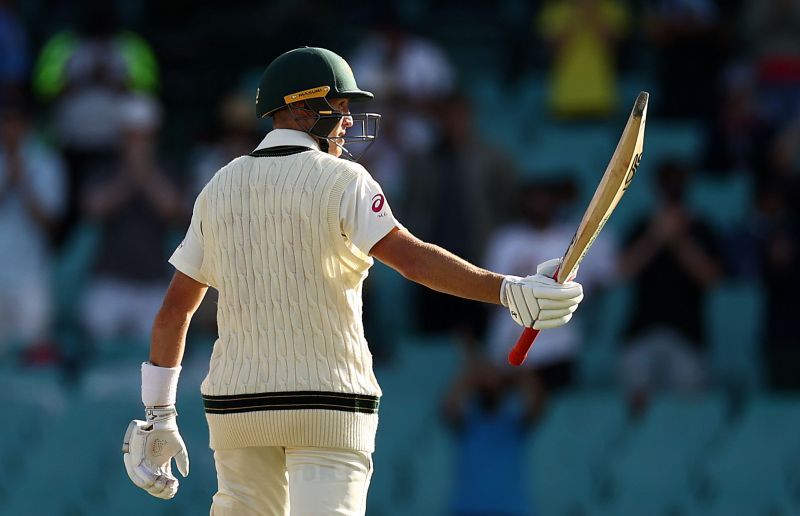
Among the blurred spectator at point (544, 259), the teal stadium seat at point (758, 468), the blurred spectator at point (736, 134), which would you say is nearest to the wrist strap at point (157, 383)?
the blurred spectator at point (544, 259)

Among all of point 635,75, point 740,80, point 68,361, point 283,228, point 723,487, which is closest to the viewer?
point 283,228

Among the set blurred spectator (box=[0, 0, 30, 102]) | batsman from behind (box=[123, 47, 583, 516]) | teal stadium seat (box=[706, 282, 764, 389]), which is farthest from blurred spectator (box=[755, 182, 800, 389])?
blurred spectator (box=[0, 0, 30, 102])

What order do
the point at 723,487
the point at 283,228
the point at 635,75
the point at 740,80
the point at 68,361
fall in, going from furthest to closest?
the point at 635,75
the point at 740,80
the point at 68,361
the point at 723,487
the point at 283,228

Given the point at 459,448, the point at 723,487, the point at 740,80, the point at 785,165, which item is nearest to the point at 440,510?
the point at 459,448

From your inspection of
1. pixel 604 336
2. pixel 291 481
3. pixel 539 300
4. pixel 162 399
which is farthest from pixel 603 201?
pixel 604 336

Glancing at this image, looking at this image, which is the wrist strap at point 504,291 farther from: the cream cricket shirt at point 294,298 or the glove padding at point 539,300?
the cream cricket shirt at point 294,298

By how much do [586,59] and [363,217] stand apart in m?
6.98

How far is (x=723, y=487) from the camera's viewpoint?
325 inches

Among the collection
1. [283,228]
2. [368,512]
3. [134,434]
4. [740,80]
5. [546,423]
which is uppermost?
[740,80]

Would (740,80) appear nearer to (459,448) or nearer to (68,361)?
(459,448)

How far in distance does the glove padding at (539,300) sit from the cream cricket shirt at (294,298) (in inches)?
15.8

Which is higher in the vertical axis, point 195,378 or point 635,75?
point 635,75

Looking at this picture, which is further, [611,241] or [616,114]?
[616,114]

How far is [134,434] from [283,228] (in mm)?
877
